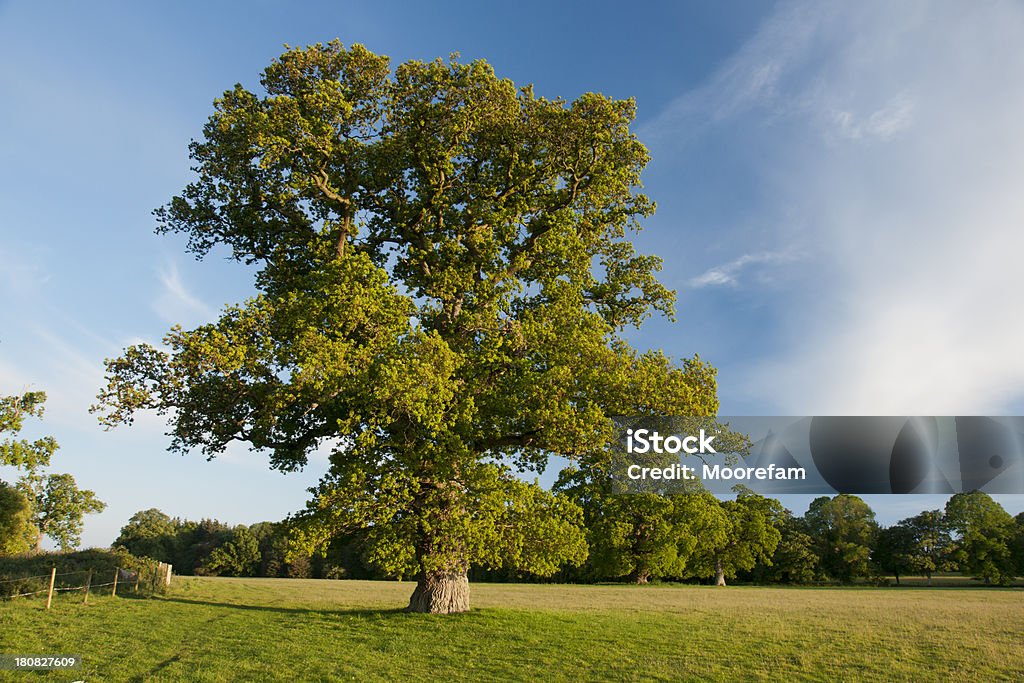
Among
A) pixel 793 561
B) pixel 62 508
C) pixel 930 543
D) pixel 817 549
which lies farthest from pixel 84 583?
pixel 930 543

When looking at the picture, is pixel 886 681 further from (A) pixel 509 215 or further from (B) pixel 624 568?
(B) pixel 624 568

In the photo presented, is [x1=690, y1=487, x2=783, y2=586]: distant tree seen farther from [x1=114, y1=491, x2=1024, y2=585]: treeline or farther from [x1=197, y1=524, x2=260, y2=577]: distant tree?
[x1=197, y1=524, x2=260, y2=577]: distant tree

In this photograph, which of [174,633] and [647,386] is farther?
[174,633]

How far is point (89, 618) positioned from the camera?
25.8 meters

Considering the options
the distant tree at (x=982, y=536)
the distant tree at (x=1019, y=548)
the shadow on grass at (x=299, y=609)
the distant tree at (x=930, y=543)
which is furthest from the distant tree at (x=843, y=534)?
the shadow on grass at (x=299, y=609)

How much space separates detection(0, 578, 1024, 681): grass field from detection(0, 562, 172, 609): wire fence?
3.51 ft

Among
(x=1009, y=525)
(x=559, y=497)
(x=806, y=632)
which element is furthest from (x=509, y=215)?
(x=1009, y=525)

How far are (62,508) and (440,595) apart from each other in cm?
7025

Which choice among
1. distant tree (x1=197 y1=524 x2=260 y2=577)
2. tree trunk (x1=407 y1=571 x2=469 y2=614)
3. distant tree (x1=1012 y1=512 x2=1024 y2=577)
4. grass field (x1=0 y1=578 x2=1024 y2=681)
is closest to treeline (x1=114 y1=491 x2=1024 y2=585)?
distant tree (x1=1012 y1=512 x2=1024 y2=577)

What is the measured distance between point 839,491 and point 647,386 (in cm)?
1181

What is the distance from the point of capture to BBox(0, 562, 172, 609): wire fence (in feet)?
96.3

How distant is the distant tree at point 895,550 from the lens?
8819cm

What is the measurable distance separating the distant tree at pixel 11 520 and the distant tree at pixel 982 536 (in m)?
97.9

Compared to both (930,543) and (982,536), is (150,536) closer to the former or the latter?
(930,543)
